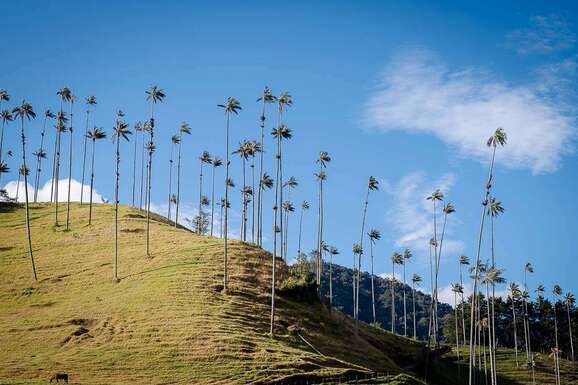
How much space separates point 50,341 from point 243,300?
26378 mm

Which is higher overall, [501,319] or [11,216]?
[11,216]

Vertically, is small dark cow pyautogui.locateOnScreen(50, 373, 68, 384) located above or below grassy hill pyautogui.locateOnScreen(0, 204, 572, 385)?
below

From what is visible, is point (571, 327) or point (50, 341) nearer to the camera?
point (50, 341)

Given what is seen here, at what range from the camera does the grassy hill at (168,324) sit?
212 feet

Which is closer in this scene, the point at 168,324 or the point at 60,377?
the point at 60,377

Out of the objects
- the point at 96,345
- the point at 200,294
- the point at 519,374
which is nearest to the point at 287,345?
the point at 200,294

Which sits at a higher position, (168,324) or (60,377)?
(168,324)

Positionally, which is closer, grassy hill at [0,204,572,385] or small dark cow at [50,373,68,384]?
small dark cow at [50,373,68,384]

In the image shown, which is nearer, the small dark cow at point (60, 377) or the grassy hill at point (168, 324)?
the small dark cow at point (60, 377)

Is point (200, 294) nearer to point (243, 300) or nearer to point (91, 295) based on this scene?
point (243, 300)

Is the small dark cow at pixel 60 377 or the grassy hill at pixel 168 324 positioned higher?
the grassy hill at pixel 168 324

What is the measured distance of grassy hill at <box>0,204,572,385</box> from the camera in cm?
6456

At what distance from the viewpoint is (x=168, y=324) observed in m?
74.4

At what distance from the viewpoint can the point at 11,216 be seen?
14838 cm
